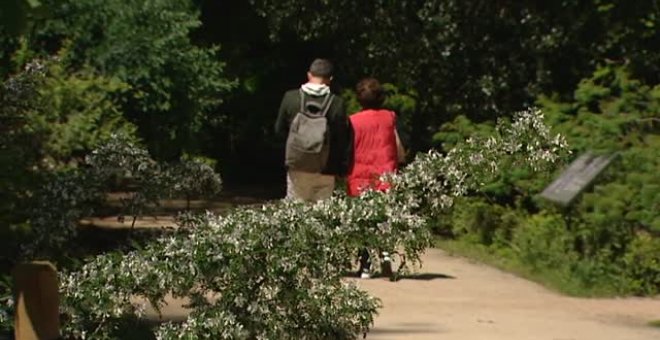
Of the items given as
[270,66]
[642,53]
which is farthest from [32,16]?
[270,66]

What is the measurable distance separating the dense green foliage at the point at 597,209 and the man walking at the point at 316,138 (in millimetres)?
2418

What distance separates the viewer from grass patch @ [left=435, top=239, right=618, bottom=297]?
12.2 metres

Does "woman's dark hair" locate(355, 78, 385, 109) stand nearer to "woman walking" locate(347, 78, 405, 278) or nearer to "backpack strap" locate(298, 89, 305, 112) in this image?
"woman walking" locate(347, 78, 405, 278)

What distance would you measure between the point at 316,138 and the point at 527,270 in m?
3.29

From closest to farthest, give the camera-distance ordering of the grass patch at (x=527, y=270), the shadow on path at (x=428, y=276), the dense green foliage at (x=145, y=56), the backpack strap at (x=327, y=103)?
the backpack strap at (x=327, y=103)
the grass patch at (x=527, y=270)
the shadow on path at (x=428, y=276)
the dense green foliage at (x=145, y=56)

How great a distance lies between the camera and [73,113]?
13.3 meters

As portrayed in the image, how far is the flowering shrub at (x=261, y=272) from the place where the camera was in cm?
574

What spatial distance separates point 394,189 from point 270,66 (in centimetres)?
1791

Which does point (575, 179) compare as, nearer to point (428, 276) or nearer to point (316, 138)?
point (428, 276)

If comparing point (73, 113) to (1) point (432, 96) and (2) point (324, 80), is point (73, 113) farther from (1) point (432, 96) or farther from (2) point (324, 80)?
(1) point (432, 96)

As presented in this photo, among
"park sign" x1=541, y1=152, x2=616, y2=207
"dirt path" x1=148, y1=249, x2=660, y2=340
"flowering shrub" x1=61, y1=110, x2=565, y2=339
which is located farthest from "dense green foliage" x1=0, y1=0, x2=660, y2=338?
"dirt path" x1=148, y1=249, x2=660, y2=340

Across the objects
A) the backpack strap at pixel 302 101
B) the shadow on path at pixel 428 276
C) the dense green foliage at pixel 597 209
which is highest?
the backpack strap at pixel 302 101

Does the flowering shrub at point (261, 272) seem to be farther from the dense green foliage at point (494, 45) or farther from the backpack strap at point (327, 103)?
the dense green foliage at point (494, 45)

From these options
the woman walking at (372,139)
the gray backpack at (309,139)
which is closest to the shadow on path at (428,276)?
the woman walking at (372,139)
